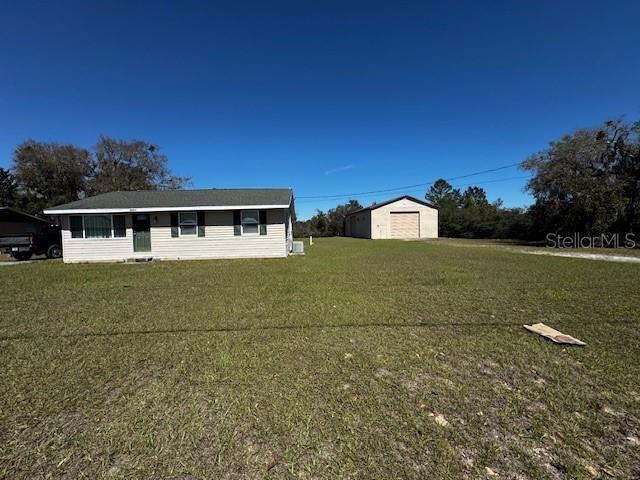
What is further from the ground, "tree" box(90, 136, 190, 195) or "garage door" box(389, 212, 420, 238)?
"tree" box(90, 136, 190, 195)

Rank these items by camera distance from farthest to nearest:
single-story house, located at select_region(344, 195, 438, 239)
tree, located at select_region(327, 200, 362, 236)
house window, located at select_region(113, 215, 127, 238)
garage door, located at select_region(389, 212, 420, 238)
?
tree, located at select_region(327, 200, 362, 236) < garage door, located at select_region(389, 212, 420, 238) < single-story house, located at select_region(344, 195, 438, 239) < house window, located at select_region(113, 215, 127, 238)

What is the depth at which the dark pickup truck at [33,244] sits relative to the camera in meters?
14.2

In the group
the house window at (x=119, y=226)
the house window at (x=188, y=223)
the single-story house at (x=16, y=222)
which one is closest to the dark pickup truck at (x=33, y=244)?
the house window at (x=119, y=226)

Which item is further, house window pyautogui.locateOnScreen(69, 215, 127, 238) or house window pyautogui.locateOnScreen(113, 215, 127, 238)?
house window pyautogui.locateOnScreen(113, 215, 127, 238)

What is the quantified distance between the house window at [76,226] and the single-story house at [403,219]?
24.8m

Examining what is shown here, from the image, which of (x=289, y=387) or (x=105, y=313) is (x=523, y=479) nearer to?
(x=289, y=387)

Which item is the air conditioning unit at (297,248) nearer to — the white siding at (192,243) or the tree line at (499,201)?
the white siding at (192,243)

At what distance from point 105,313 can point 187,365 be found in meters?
2.98

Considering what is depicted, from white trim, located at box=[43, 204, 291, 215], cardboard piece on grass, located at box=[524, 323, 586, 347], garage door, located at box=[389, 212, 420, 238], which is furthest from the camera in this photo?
garage door, located at box=[389, 212, 420, 238]

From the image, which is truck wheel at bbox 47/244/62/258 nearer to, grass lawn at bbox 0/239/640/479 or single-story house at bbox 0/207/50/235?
single-story house at bbox 0/207/50/235

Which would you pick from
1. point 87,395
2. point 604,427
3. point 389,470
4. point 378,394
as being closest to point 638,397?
point 604,427

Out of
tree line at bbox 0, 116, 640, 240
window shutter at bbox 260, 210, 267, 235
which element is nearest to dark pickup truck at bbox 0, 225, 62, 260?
window shutter at bbox 260, 210, 267, 235

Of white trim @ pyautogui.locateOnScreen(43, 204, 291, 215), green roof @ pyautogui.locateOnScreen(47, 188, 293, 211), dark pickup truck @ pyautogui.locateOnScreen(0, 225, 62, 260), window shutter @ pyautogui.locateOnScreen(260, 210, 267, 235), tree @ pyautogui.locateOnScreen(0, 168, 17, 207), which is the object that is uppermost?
tree @ pyautogui.locateOnScreen(0, 168, 17, 207)

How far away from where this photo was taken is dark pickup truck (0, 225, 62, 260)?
46.5 ft
